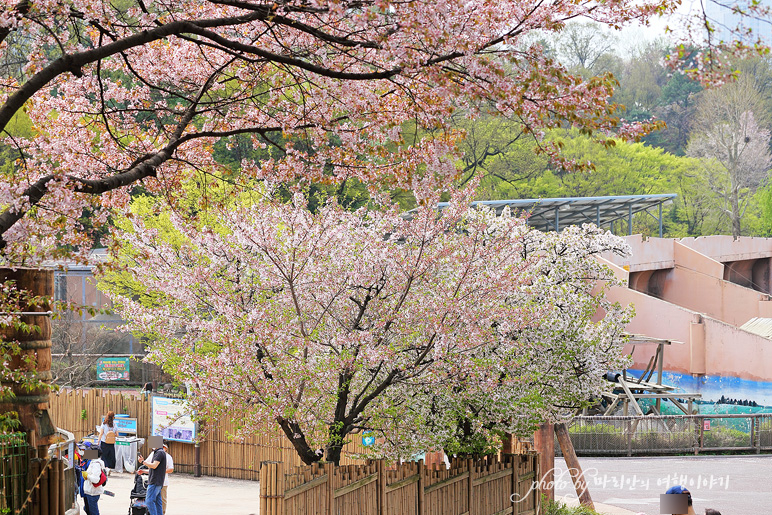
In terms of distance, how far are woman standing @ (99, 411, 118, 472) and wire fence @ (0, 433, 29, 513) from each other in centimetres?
877

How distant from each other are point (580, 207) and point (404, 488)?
114 ft

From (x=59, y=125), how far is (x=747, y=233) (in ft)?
211

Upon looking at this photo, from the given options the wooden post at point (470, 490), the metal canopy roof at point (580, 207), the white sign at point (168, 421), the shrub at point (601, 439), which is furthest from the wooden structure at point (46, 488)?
the metal canopy roof at point (580, 207)

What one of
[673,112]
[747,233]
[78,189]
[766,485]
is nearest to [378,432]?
[78,189]

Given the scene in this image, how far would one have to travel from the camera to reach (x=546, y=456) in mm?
15328

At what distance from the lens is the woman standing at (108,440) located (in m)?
18.0

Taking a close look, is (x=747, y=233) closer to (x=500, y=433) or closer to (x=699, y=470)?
(x=699, y=470)

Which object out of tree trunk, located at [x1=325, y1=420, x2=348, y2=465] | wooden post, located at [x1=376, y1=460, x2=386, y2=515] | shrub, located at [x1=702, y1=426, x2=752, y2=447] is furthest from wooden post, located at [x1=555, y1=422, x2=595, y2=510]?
shrub, located at [x1=702, y1=426, x2=752, y2=447]

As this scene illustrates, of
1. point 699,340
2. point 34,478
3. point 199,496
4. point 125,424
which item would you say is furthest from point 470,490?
point 699,340

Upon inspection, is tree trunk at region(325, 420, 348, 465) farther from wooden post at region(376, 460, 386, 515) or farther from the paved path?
the paved path

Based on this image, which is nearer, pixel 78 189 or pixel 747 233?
pixel 78 189

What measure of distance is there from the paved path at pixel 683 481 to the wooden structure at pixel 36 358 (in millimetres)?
11585

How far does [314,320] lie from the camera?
35.9ft

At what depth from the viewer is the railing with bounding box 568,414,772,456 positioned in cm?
2523
